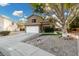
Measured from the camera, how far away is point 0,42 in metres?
1.75

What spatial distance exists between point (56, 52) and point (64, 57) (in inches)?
3.7

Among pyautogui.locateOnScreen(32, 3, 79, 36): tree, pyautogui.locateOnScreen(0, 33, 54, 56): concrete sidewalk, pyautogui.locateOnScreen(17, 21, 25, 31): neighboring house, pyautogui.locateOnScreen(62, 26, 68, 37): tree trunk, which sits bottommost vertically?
pyautogui.locateOnScreen(0, 33, 54, 56): concrete sidewalk

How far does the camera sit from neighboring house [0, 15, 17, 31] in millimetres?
1750

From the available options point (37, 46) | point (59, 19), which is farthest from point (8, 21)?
point (59, 19)

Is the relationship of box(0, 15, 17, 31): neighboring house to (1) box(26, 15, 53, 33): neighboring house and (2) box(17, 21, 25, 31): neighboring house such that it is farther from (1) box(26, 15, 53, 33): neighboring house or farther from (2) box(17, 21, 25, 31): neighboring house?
(1) box(26, 15, 53, 33): neighboring house

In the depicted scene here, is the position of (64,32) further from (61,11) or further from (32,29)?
(32,29)

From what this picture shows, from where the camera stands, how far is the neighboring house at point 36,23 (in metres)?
1.75

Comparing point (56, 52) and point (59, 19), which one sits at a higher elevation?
point (59, 19)

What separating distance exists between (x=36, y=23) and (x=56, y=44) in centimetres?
30

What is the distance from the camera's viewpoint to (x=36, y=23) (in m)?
1.76

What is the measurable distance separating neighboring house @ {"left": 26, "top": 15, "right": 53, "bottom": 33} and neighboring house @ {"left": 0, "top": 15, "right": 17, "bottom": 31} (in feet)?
0.54

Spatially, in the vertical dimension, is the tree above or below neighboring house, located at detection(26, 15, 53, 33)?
above

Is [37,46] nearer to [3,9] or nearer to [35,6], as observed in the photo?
[35,6]

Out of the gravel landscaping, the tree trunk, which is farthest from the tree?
the gravel landscaping
